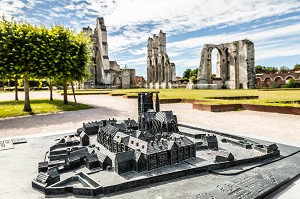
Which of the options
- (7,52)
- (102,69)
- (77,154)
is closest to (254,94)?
(7,52)

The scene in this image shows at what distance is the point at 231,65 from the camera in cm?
6025

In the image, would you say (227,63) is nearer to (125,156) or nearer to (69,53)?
(69,53)

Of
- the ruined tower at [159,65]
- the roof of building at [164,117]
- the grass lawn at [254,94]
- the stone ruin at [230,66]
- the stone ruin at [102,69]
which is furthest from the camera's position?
the ruined tower at [159,65]

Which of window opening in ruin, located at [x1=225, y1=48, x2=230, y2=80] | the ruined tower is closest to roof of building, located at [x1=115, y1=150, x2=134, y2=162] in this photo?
window opening in ruin, located at [x1=225, y1=48, x2=230, y2=80]

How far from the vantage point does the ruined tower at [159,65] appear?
A: 2785 inches

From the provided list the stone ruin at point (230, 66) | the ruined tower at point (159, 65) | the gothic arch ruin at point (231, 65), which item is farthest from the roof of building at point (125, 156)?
the ruined tower at point (159, 65)

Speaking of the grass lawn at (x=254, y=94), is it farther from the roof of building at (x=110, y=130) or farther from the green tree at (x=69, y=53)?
the roof of building at (x=110, y=130)

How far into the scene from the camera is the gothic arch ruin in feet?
187

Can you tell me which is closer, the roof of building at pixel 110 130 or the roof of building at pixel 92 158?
the roof of building at pixel 92 158

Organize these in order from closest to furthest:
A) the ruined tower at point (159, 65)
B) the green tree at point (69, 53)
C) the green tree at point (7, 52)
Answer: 1. the green tree at point (7, 52)
2. the green tree at point (69, 53)
3. the ruined tower at point (159, 65)

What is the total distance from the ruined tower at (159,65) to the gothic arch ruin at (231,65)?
39.6 feet

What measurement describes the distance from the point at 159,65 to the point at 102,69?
21121 millimetres

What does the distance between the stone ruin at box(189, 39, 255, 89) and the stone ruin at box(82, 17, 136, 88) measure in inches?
924

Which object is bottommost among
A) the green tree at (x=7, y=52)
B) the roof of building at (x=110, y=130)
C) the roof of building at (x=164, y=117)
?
the roof of building at (x=110, y=130)
